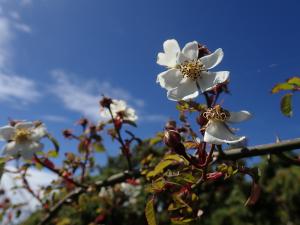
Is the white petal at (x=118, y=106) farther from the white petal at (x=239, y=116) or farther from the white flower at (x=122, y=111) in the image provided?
the white petal at (x=239, y=116)

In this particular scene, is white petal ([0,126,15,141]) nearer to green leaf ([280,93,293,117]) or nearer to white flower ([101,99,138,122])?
white flower ([101,99,138,122])

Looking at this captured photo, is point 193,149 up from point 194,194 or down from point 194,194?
up

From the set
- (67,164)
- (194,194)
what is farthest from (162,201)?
(194,194)

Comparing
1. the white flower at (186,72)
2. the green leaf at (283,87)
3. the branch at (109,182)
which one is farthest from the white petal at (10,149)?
the green leaf at (283,87)

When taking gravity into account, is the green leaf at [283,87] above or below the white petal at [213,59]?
below

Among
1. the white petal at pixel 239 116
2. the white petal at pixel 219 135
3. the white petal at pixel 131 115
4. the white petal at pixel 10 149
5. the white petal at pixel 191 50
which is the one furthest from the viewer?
the white petal at pixel 131 115

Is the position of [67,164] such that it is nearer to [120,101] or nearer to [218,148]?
[120,101]

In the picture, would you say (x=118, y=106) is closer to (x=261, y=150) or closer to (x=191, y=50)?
(x=191, y=50)
